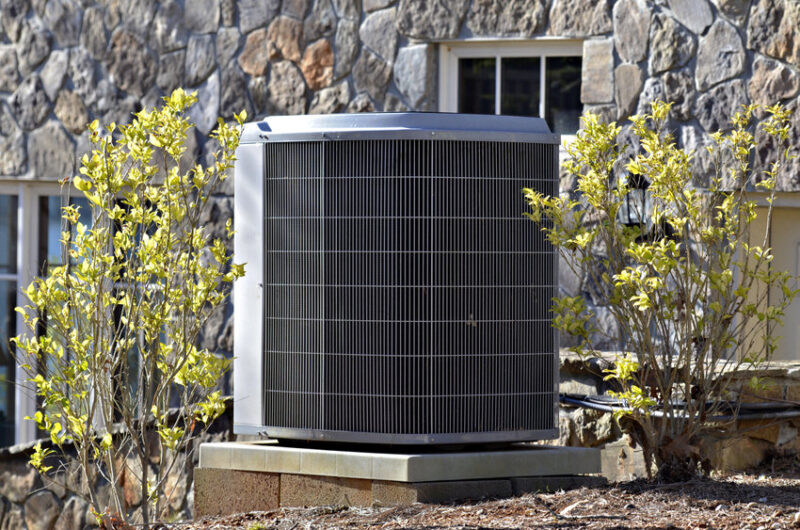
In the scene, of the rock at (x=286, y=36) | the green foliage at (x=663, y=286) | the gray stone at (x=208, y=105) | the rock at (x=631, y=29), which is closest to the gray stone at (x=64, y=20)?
the gray stone at (x=208, y=105)

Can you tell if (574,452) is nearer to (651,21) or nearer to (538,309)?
(538,309)

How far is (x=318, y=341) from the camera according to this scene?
4.89m

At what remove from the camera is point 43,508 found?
7359 mm

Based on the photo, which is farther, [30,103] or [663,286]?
[30,103]

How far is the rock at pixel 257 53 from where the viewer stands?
27.0 ft

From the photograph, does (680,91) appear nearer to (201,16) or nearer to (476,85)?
(476,85)

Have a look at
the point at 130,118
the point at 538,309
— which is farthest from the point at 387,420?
the point at 130,118

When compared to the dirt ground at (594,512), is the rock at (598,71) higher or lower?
higher

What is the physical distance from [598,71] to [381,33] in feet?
5.09

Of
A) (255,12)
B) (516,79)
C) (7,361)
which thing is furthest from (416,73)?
(7,361)

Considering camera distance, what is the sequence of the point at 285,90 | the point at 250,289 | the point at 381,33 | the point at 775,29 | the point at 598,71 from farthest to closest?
1. the point at 285,90
2. the point at 381,33
3. the point at 598,71
4. the point at 775,29
5. the point at 250,289

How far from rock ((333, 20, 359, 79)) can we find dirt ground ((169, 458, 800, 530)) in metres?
4.02

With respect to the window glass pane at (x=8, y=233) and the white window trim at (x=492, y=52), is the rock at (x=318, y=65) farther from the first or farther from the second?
the window glass pane at (x=8, y=233)

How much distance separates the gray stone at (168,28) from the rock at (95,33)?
1.42 ft
